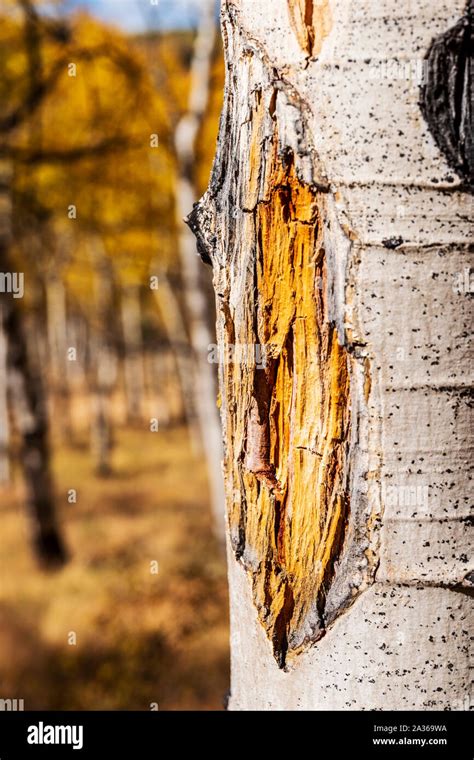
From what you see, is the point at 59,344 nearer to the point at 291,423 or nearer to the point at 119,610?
the point at 119,610

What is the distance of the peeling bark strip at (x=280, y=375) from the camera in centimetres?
90

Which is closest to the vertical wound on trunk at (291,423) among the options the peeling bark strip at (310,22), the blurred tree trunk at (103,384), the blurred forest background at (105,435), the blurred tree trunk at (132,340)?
the peeling bark strip at (310,22)

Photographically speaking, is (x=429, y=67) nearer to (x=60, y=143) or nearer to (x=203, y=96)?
(x=203, y=96)

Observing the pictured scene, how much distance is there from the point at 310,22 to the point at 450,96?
0.19m

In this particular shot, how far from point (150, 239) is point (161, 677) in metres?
11.5

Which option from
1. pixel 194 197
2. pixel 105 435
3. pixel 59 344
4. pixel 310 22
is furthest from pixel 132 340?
pixel 310 22

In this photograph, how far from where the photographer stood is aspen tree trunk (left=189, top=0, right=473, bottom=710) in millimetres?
811

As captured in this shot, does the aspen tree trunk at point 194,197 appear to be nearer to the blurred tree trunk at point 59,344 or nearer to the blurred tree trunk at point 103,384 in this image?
the blurred tree trunk at point 103,384

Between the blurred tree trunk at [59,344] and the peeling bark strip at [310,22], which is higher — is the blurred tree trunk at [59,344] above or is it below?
below

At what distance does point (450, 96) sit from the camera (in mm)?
819

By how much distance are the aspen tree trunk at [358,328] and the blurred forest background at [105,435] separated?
183 inches

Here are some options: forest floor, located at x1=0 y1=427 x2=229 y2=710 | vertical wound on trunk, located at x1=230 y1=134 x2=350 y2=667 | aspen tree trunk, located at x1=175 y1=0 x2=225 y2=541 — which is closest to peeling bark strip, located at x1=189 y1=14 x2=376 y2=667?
vertical wound on trunk, located at x1=230 y1=134 x2=350 y2=667

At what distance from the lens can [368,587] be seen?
0.87m

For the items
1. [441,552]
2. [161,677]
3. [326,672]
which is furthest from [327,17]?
[161,677]
